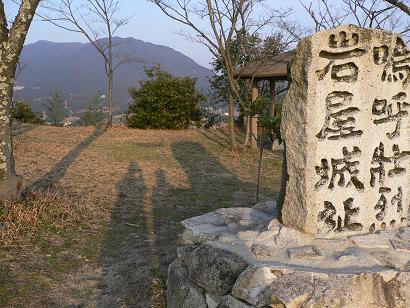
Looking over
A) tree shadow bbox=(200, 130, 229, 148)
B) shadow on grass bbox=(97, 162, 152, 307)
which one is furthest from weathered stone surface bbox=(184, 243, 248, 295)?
tree shadow bbox=(200, 130, 229, 148)

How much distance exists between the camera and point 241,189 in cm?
827

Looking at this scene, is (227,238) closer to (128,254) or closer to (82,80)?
(128,254)

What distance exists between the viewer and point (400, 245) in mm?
3438

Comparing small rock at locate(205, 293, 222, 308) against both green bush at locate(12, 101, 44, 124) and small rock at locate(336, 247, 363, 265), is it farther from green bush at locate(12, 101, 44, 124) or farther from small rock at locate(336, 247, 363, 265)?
green bush at locate(12, 101, 44, 124)

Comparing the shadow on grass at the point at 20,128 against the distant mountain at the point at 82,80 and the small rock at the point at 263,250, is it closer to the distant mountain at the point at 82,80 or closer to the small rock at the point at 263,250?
the small rock at the point at 263,250

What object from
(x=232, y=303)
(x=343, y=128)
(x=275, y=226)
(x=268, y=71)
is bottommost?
(x=232, y=303)

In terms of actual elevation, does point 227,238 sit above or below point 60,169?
above

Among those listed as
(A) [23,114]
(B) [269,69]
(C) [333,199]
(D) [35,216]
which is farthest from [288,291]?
(A) [23,114]

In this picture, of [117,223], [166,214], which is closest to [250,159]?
[166,214]

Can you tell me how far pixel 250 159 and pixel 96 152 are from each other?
3.99m

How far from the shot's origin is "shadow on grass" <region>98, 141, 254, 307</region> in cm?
426

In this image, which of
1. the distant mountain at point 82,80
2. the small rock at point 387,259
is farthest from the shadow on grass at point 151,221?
the distant mountain at point 82,80

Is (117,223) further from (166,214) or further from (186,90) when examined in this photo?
(186,90)

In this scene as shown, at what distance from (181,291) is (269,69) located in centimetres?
950
